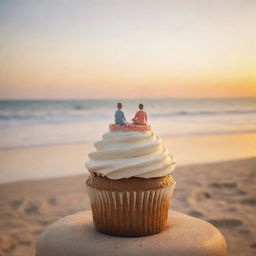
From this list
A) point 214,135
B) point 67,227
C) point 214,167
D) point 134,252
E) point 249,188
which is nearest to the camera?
point 134,252

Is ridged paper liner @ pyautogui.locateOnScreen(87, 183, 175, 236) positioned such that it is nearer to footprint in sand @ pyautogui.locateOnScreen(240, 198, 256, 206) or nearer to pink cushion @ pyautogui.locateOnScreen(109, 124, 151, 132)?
pink cushion @ pyautogui.locateOnScreen(109, 124, 151, 132)

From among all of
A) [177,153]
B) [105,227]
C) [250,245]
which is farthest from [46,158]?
[105,227]

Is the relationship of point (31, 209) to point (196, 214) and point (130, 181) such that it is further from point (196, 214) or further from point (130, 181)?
point (130, 181)

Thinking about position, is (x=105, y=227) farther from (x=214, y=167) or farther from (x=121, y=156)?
(x=214, y=167)

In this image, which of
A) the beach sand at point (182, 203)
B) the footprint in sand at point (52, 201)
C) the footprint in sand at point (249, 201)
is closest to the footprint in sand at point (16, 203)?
the beach sand at point (182, 203)

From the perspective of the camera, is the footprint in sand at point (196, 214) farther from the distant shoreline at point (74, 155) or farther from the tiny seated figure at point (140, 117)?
the tiny seated figure at point (140, 117)

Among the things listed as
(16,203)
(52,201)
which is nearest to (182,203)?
(52,201)

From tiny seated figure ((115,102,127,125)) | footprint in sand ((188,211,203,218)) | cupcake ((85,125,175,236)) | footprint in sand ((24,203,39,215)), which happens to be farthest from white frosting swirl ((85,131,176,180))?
footprint in sand ((24,203,39,215))

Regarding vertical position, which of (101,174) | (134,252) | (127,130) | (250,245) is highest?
(127,130)
